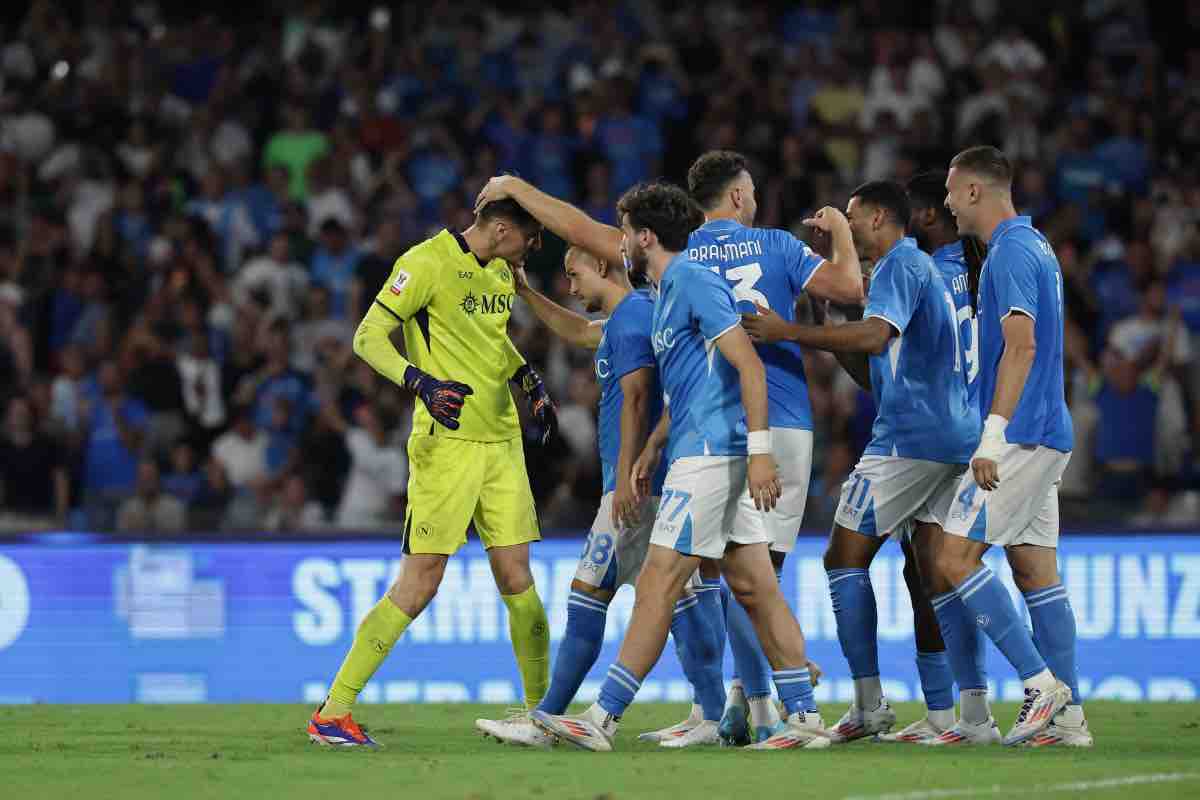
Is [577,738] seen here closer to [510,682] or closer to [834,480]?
[510,682]

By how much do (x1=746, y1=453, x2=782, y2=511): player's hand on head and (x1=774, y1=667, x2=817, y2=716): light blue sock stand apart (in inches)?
32.1

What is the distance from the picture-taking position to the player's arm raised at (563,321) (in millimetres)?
9133

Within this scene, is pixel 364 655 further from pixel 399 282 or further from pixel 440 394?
pixel 399 282

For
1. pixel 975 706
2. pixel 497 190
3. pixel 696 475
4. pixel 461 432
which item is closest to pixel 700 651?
pixel 696 475

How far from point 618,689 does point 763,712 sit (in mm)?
906

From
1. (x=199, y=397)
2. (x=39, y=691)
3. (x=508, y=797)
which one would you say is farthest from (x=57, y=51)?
(x=508, y=797)

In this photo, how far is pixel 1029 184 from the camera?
53.8ft

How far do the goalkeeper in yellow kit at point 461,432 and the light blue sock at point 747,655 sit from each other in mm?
908

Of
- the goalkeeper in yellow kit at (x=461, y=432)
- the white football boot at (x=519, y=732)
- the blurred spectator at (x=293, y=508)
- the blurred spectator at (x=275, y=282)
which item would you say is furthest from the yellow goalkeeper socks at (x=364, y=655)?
the blurred spectator at (x=275, y=282)

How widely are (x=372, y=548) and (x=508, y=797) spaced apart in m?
5.62

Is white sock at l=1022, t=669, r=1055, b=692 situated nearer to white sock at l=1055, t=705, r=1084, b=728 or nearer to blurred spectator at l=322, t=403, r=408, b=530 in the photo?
white sock at l=1055, t=705, r=1084, b=728

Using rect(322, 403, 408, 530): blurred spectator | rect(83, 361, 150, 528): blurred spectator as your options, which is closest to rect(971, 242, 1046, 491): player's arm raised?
rect(322, 403, 408, 530): blurred spectator

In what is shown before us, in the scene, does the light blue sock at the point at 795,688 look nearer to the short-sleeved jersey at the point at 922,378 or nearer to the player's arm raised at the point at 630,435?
the player's arm raised at the point at 630,435

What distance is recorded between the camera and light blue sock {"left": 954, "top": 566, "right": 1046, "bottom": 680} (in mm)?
8039
